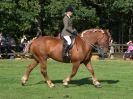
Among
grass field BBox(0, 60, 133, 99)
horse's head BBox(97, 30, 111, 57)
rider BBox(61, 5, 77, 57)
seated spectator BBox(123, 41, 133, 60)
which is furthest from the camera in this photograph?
seated spectator BBox(123, 41, 133, 60)

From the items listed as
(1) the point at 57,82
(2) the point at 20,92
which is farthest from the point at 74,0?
(2) the point at 20,92

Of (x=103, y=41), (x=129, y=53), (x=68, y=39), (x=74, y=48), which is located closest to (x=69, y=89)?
(x=74, y=48)

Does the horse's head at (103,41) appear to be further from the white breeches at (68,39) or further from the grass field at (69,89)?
the grass field at (69,89)

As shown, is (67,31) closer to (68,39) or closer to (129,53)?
(68,39)

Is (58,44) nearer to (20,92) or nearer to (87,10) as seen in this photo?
(20,92)

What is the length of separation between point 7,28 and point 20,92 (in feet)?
85.8

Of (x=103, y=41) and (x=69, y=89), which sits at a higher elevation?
(x=103, y=41)

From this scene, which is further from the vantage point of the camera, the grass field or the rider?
the rider

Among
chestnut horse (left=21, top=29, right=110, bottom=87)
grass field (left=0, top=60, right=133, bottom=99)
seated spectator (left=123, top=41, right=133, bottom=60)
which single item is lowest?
seated spectator (left=123, top=41, right=133, bottom=60)

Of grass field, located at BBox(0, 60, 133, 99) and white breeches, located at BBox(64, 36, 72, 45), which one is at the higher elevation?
white breeches, located at BBox(64, 36, 72, 45)

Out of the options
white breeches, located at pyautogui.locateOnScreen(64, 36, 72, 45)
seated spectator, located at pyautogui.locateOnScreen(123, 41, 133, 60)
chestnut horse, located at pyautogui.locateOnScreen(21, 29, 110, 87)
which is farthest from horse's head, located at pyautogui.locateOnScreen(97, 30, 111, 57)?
seated spectator, located at pyautogui.locateOnScreen(123, 41, 133, 60)

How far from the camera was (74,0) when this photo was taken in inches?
1624

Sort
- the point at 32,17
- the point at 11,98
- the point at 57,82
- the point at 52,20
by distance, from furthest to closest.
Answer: the point at 52,20, the point at 32,17, the point at 57,82, the point at 11,98

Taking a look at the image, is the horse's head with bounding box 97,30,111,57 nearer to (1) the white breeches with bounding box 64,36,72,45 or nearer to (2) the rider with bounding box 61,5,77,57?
(2) the rider with bounding box 61,5,77,57
